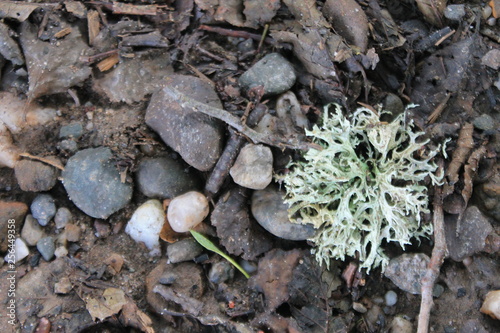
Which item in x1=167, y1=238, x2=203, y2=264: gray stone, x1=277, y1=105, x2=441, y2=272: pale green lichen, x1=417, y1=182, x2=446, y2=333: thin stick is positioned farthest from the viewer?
x1=167, y1=238, x2=203, y2=264: gray stone

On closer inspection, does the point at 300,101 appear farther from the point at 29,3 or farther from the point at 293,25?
the point at 29,3

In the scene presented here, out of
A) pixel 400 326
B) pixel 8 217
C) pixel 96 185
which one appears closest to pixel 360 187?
pixel 400 326

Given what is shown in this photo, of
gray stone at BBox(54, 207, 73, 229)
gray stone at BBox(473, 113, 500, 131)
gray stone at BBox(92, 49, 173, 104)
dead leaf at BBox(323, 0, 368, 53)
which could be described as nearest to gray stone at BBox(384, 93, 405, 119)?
dead leaf at BBox(323, 0, 368, 53)

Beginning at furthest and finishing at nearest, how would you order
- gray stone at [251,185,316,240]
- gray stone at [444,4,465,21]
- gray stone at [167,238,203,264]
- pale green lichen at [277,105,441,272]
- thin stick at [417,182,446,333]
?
gray stone at [444,4,465,21], gray stone at [167,238,203,264], gray stone at [251,185,316,240], pale green lichen at [277,105,441,272], thin stick at [417,182,446,333]

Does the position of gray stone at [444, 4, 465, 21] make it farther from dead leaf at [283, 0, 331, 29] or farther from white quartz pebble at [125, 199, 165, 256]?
white quartz pebble at [125, 199, 165, 256]

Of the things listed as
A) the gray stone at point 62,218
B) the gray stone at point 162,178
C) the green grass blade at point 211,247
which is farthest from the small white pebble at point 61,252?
the green grass blade at point 211,247
